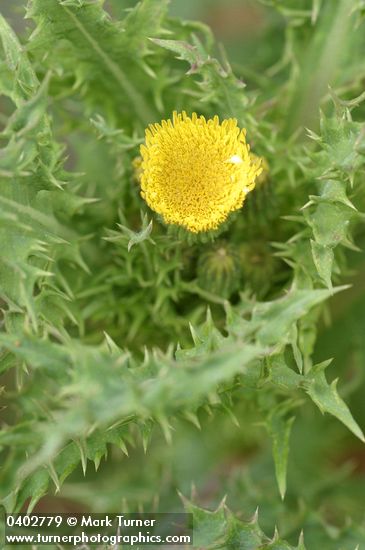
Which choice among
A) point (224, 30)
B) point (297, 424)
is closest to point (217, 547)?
point (297, 424)

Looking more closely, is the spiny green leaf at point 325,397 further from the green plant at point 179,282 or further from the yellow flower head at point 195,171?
the yellow flower head at point 195,171

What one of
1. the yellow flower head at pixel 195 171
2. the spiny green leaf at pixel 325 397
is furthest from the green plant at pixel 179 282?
the yellow flower head at pixel 195 171

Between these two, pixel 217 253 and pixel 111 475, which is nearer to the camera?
pixel 217 253

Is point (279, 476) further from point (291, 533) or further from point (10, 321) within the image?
point (10, 321)

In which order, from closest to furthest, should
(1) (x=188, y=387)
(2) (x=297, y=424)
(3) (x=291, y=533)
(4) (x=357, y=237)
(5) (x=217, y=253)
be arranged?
(1) (x=188, y=387)
(5) (x=217, y=253)
(3) (x=291, y=533)
(4) (x=357, y=237)
(2) (x=297, y=424)

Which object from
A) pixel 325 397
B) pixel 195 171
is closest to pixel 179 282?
pixel 195 171

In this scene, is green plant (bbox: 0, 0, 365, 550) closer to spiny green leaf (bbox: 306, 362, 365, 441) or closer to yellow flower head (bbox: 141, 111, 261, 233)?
spiny green leaf (bbox: 306, 362, 365, 441)
